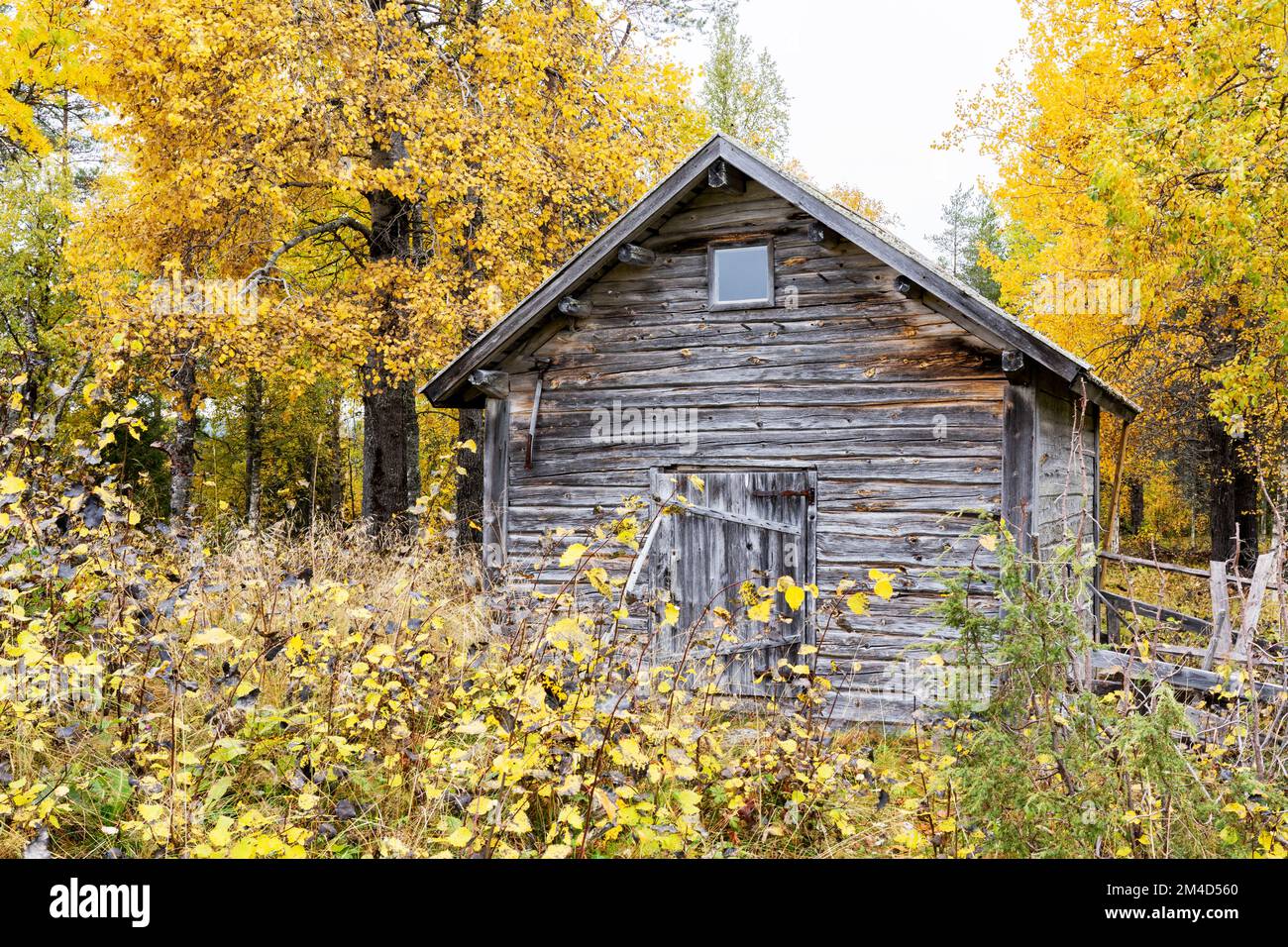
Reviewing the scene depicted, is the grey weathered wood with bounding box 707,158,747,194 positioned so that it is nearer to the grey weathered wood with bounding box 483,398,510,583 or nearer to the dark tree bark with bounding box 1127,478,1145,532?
the grey weathered wood with bounding box 483,398,510,583

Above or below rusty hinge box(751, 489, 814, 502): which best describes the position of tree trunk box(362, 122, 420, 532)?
above

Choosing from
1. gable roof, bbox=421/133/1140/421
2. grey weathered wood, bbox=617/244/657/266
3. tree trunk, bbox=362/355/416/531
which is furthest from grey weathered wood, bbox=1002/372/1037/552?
tree trunk, bbox=362/355/416/531

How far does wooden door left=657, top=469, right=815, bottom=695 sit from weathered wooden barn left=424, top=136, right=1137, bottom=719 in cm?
2

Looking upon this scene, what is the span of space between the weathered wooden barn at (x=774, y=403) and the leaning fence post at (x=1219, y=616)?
1.17 m

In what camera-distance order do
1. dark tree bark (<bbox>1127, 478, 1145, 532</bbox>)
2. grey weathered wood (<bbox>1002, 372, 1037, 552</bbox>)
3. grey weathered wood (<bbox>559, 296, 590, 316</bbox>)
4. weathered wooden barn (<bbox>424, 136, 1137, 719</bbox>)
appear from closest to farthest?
grey weathered wood (<bbox>1002, 372, 1037, 552</bbox>) < weathered wooden barn (<bbox>424, 136, 1137, 719</bbox>) < grey weathered wood (<bbox>559, 296, 590, 316</bbox>) < dark tree bark (<bbox>1127, 478, 1145, 532</bbox>)

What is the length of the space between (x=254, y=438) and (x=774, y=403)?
19.2 m

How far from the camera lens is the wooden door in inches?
350

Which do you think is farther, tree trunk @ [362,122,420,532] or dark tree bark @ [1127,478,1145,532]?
dark tree bark @ [1127,478,1145,532]

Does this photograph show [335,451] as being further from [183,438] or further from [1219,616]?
[1219,616]

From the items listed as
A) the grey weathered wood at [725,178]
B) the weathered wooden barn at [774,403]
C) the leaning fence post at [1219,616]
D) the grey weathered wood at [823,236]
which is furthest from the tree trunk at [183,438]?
the leaning fence post at [1219,616]

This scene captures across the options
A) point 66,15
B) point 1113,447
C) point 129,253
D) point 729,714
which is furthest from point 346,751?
point 1113,447

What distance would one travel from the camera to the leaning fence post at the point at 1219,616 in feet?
23.1

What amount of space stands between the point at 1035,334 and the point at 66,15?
46.9 ft

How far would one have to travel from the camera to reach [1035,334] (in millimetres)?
7520
